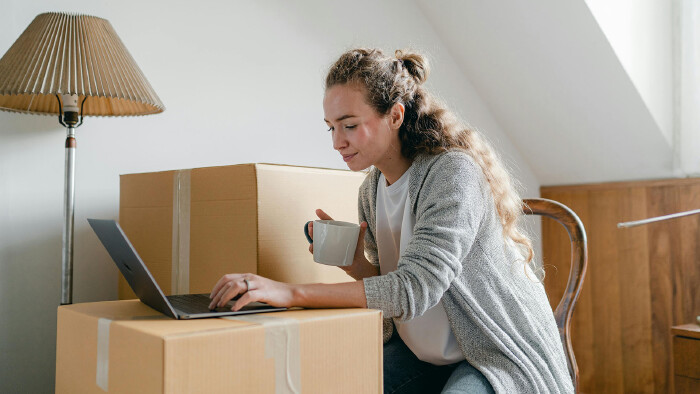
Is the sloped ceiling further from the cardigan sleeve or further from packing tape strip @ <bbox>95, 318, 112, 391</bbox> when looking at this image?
packing tape strip @ <bbox>95, 318, 112, 391</bbox>

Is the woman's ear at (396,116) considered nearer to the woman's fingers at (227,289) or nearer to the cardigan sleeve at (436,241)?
the cardigan sleeve at (436,241)

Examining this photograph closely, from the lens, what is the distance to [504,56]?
206 centimetres

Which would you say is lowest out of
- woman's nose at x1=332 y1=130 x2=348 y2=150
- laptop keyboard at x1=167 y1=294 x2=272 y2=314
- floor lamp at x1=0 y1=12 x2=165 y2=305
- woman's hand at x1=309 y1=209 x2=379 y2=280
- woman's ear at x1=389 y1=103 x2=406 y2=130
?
laptop keyboard at x1=167 y1=294 x2=272 y2=314

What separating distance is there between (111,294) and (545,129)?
156 cm

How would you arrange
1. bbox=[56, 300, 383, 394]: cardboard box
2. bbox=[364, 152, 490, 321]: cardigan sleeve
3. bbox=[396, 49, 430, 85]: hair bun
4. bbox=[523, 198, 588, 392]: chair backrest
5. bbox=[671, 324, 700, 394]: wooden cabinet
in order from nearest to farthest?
bbox=[56, 300, 383, 394]: cardboard box, bbox=[364, 152, 490, 321]: cardigan sleeve, bbox=[396, 49, 430, 85]: hair bun, bbox=[523, 198, 588, 392]: chair backrest, bbox=[671, 324, 700, 394]: wooden cabinet

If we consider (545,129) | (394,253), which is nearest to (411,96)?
(394,253)

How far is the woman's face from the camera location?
1023mm

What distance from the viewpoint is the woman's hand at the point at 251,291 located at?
77 centimetres

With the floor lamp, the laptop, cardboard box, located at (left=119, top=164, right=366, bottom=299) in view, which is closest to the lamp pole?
the floor lamp

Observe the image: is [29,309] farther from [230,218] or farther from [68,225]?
[230,218]

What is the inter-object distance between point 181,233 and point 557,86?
55.7 inches

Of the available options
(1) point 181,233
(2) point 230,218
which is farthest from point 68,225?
(2) point 230,218

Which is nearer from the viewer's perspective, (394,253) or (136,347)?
(136,347)

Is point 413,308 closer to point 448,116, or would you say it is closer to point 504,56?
point 448,116
